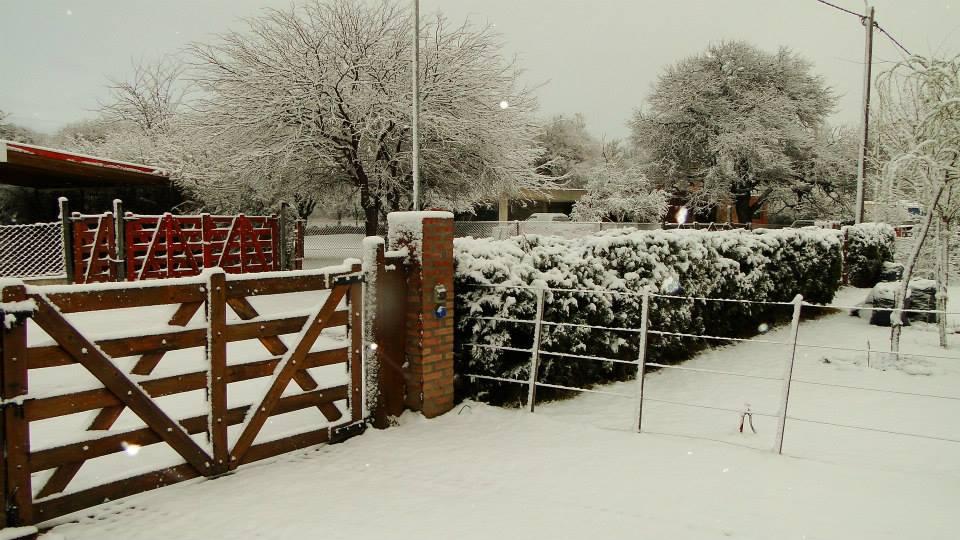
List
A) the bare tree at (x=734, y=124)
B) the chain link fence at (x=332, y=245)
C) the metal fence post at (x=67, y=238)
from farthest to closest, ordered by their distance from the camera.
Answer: the bare tree at (x=734, y=124), the chain link fence at (x=332, y=245), the metal fence post at (x=67, y=238)

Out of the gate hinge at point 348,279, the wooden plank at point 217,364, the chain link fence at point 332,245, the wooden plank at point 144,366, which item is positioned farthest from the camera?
the chain link fence at point 332,245

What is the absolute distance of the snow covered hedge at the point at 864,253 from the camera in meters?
A: 16.8

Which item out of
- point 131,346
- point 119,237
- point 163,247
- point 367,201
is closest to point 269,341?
point 131,346

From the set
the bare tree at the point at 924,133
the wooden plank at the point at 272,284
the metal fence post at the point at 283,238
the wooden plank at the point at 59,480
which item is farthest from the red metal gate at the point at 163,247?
the bare tree at the point at 924,133

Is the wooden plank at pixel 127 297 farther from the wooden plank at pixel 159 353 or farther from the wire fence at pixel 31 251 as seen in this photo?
the wire fence at pixel 31 251

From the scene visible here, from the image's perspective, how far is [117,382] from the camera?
148 inches

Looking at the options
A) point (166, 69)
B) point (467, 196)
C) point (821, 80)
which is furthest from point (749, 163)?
point (166, 69)

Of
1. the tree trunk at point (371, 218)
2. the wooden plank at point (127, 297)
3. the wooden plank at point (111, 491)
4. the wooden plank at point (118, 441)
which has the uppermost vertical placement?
the tree trunk at point (371, 218)

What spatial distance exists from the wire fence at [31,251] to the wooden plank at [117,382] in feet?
36.7

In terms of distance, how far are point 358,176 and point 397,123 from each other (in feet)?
5.78

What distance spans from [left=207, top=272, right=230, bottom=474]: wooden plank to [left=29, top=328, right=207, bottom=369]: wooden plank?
0.08 metres

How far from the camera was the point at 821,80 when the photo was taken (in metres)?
35.5

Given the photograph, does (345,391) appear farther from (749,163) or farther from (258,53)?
(749,163)

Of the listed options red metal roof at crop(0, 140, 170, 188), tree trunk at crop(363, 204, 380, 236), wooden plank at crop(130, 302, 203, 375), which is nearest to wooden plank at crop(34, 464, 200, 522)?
wooden plank at crop(130, 302, 203, 375)
